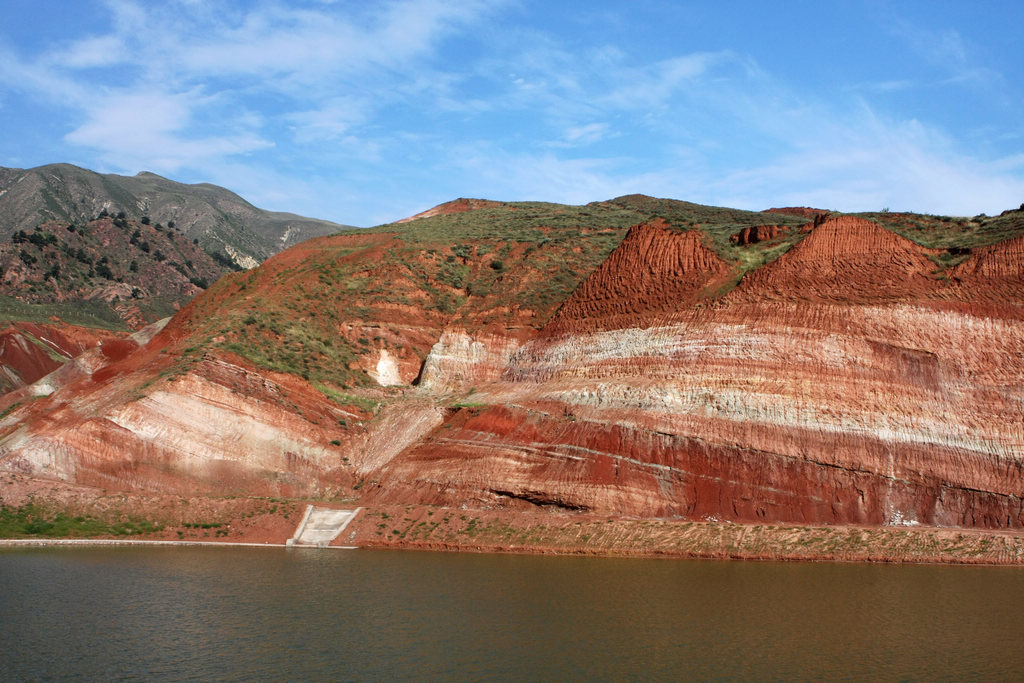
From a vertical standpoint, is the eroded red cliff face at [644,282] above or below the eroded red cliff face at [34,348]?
above

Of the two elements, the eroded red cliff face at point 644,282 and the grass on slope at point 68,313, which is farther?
the grass on slope at point 68,313

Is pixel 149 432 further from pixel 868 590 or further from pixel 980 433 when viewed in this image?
pixel 980 433

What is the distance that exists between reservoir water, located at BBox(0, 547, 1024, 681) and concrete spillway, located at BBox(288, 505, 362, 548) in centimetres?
449

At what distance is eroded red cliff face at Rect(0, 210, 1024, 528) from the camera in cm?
3039

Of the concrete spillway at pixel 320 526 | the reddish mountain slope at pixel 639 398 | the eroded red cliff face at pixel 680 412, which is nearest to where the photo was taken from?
the eroded red cliff face at pixel 680 412

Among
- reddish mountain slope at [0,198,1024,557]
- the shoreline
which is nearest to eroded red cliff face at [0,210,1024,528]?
Result: reddish mountain slope at [0,198,1024,557]

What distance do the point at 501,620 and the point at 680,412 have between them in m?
14.6

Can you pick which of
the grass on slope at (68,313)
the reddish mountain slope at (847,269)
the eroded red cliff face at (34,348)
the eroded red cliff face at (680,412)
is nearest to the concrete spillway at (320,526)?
the eroded red cliff face at (680,412)

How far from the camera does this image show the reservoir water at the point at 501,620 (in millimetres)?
17234

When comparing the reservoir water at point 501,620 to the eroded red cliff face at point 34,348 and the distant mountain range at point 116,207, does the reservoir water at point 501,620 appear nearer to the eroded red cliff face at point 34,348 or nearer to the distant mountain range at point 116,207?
the eroded red cliff face at point 34,348

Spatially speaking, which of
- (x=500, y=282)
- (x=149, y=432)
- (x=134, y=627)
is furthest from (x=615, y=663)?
(x=500, y=282)

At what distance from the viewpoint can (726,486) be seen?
103 ft

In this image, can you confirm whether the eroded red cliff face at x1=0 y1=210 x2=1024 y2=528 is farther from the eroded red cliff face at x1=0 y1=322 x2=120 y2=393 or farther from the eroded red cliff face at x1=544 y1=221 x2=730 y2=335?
the eroded red cliff face at x1=0 y1=322 x2=120 y2=393

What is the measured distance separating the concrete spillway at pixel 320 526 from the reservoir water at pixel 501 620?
4.49 m
